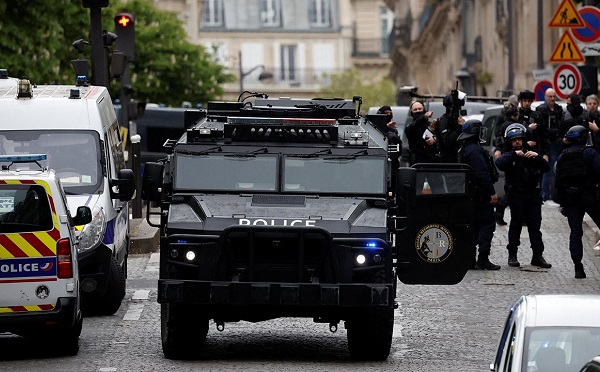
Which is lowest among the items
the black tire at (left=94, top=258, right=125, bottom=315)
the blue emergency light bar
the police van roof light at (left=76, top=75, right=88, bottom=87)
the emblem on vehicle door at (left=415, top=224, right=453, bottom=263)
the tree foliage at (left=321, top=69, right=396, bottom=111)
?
the tree foliage at (left=321, top=69, right=396, bottom=111)

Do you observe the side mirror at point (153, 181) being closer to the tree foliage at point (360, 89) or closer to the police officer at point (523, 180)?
the police officer at point (523, 180)

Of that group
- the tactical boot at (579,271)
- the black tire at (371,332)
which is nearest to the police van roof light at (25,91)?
the black tire at (371,332)

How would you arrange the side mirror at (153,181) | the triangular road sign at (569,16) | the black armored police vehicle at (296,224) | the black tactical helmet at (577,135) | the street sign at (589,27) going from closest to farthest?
1. the black armored police vehicle at (296,224)
2. the side mirror at (153,181)
3. the black tactical helmet at (577,135)
4. the street sign at (589,27)
5. the triangular road sign at (569,16)

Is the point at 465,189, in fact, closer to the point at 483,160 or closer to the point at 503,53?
the point at 483,160

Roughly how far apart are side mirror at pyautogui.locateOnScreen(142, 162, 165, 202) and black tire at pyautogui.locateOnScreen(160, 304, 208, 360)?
109cm

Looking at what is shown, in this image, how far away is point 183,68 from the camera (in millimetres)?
75375

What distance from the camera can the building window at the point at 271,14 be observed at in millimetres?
145625

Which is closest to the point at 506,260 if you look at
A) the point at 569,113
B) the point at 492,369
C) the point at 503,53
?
the point at 569,113

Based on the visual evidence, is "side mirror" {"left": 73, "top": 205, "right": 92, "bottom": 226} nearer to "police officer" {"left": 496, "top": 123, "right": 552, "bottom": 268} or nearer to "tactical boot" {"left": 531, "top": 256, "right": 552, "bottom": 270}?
"police officer" {"left": 496, "top": 123, "right": 552, "bottom": 268}

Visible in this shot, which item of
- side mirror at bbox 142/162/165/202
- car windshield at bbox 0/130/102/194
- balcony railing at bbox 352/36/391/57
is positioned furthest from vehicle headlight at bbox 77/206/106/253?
balcony railing at bbox 352/36/391/57

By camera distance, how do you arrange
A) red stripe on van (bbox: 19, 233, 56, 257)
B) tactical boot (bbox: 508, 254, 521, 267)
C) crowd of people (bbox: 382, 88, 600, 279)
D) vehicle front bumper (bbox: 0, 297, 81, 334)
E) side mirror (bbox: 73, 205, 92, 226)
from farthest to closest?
1. tactical boot (bbox: 508, 254, 521, 267)
2. crowd of people (bbox: 382, 88, 600, 279)
3. side mirror (bbox: 73, 205, 92, 226)
4. red stripe on van (bbox: 19, 233, 56, 257)
5. vehicle front bumper (bbox: 0, 297, 81, 334)

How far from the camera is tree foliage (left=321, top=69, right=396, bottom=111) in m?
120

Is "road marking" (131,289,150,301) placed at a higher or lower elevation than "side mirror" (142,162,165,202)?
lower

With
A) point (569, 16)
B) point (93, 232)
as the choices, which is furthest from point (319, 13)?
point (93, 232)
